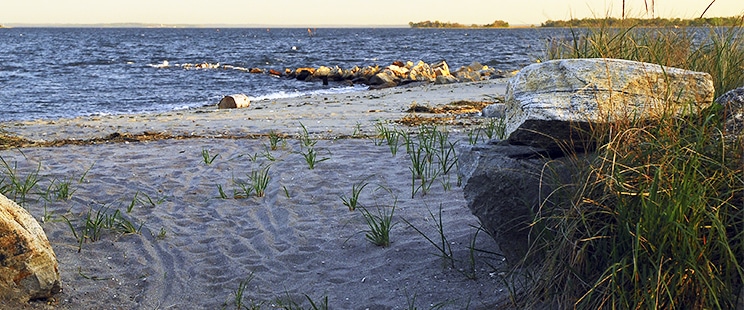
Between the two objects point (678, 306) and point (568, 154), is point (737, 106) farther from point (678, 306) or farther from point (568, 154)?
point (678, 306)

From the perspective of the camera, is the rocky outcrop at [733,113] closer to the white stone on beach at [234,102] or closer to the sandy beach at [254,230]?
the sandy beach at [254,230]

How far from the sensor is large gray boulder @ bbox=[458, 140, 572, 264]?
3.45 meters

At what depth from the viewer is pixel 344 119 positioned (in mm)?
9781

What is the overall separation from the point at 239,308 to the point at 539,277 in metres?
1.60

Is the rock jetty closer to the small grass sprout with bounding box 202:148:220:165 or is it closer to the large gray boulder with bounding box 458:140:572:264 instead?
the small grass sprout with bounding box 202:148:220:165

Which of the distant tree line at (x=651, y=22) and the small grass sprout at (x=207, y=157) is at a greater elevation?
the distant tree line at (x=651, y=22)

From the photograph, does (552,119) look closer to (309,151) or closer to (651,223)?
(651,223)

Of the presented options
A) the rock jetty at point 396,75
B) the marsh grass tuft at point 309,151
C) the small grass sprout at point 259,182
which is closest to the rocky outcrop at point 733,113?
the small grass sprout at point 259,182

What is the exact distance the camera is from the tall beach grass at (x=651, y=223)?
2764mm

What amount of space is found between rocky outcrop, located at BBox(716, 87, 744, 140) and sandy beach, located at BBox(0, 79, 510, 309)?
1.29 m

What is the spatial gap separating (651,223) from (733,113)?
860mm

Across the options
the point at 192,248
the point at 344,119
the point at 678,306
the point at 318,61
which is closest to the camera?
the point at 678,306

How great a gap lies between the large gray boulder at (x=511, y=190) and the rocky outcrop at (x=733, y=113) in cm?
72

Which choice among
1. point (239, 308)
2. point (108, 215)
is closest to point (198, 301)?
point (239, 308)
